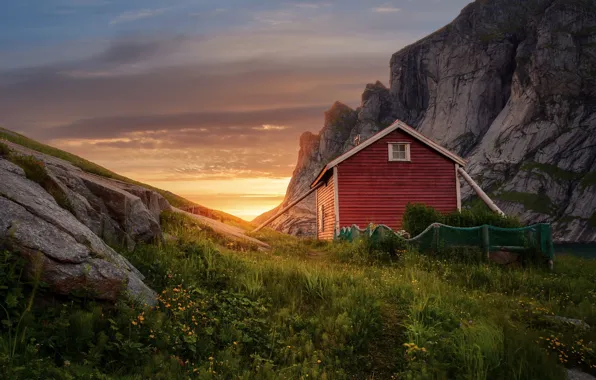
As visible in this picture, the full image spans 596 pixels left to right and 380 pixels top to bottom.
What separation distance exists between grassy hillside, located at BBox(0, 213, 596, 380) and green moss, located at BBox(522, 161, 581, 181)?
125838mm

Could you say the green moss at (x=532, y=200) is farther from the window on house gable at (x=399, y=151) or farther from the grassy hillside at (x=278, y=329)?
the grassy hillside at (x=278, y=329)

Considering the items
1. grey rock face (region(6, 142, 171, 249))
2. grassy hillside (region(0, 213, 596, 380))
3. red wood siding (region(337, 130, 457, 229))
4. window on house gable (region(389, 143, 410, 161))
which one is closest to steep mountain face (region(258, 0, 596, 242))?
red wood siding (region(337, 130, 457, 229))

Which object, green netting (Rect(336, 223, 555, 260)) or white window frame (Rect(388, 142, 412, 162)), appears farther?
white window frame (Rect(388, 142, 412, 162))

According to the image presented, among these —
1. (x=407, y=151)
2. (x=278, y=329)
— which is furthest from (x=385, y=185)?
(x=278, y=329)

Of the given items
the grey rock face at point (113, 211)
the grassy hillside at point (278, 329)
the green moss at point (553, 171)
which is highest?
the green moss at point (553, 171)

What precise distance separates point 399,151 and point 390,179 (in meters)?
1.74

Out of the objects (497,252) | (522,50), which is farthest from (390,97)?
(497,252)

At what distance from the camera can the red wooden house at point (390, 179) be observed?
26.6m

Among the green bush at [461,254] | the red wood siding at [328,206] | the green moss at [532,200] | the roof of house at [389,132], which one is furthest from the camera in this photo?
the green moss at [532,200]

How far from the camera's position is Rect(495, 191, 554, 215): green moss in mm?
118375

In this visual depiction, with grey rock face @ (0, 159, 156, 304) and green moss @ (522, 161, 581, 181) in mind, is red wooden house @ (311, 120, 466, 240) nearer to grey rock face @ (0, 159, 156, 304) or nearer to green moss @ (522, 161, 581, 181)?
grey rock face @ (0, 159, 156, 304)

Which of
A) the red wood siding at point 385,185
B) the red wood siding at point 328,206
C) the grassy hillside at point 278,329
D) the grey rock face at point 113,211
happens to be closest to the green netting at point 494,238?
the grassy hillside at point 278,329

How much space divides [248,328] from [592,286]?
9.88 meters

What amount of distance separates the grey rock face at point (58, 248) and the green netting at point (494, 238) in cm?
1014
